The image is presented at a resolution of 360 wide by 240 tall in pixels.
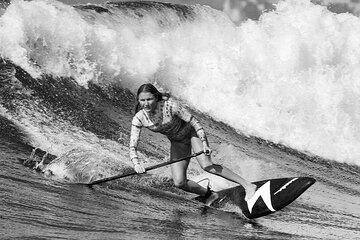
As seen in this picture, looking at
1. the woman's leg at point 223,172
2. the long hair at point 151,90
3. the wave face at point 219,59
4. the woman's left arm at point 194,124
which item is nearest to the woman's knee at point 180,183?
the woman's leg at point 223,172

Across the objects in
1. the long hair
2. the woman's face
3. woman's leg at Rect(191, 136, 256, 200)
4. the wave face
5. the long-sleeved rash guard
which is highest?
the wave face

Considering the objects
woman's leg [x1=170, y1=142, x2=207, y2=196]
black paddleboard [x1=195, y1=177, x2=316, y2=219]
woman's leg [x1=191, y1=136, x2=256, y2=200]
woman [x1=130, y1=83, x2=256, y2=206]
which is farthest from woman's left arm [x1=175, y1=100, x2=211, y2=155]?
black paddleboard [x1=195, y1=177, x2=316, y2=219]

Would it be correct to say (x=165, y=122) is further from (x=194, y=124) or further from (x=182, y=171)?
(x=182, y=171)

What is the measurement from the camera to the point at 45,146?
313 inches

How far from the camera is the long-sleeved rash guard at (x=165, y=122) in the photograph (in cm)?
603

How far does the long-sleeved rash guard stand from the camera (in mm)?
6031

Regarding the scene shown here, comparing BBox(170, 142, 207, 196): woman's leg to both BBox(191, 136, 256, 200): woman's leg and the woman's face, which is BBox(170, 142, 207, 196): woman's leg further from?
the woman's face

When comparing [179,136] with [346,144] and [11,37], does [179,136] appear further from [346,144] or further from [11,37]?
[346,144]

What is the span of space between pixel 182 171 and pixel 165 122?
597 millimetres

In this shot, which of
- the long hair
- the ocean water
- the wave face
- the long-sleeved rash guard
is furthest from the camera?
the wave face

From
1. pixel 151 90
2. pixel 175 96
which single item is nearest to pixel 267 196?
pixel 151 90

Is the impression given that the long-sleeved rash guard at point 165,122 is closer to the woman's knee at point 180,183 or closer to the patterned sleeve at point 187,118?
the patterned sleeve at point 187,118

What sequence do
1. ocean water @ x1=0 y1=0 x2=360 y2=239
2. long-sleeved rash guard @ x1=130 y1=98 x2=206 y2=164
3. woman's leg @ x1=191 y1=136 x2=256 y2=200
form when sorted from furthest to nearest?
woman's leg @ x1=191 y1=136 x2=256 y2=200
long-sleeved rash guard @ x1=130 y1=98 x2=206 y2=164
ocean water @ x1=0 y1=0 x2=360 y2=239

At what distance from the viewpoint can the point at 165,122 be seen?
6.09 meters
